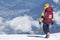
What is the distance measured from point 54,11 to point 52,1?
1.14ft

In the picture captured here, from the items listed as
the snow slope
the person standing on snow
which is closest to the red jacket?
the person standing on snow

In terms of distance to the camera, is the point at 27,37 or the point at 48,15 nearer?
the point at 48,15

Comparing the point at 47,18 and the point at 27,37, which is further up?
the point at 47,18

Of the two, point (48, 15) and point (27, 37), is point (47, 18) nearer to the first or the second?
point (48, 15)

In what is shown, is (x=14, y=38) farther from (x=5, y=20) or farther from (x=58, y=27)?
(x=58, y=27)

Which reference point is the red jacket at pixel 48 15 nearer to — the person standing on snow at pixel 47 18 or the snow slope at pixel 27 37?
the person standing on snow at pixel 47 18

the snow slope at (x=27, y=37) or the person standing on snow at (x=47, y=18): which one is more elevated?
the person standing on snow at (x=47, y=18)

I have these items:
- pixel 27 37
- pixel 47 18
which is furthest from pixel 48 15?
→ pixel 27 37

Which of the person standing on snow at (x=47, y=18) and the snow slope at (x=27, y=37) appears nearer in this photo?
the person standing on snow at (x=47, y=18)

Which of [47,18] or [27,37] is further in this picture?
[27,37]

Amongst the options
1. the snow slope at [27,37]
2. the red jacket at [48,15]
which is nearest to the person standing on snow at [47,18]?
the red jacket at [48,15]

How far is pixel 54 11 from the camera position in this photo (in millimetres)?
7602

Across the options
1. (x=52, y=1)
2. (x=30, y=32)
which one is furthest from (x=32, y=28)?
(x=52, y=1)

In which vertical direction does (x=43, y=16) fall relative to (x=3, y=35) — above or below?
above
